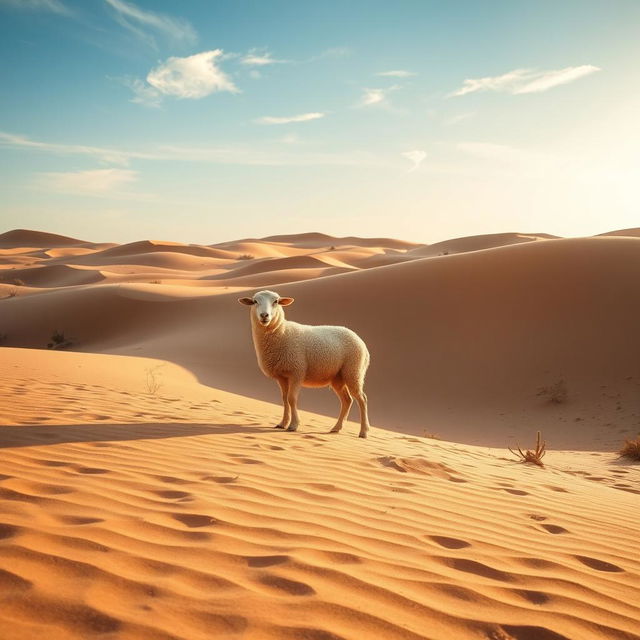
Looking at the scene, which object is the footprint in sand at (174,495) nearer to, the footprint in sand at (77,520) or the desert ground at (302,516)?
the desert ground at (302,516)

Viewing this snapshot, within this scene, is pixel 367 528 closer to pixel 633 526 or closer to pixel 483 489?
pixel 483 489

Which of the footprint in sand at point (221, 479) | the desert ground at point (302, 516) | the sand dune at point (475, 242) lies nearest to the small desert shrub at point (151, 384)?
the desert ground at point (302, 516)

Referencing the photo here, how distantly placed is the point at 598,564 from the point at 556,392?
10.4 meters

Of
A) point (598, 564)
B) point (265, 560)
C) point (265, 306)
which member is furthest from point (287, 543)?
point (265, 306)

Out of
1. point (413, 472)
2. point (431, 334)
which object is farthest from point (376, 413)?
point (413, 472)

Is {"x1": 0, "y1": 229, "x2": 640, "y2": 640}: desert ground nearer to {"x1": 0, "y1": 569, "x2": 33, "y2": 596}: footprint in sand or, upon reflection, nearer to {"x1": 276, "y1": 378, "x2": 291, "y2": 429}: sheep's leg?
{"x1": 0, "y1": 569, "x2": 33, "y2": 596}: footprint in sand

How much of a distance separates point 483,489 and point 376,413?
8968 millimetres

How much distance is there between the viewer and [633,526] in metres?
4.10

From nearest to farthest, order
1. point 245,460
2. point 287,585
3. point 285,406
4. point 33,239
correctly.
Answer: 1. point 287,585
2. point 245,460
3. point 285,406
4. point 33,239

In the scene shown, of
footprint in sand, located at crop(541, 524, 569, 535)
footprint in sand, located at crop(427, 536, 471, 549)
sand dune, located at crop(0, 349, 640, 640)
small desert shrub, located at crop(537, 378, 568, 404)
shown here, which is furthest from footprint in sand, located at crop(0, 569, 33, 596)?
small desert shrub, located at crop(537, 378, 568, 404)

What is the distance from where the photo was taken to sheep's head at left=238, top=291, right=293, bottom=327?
6.21 metres

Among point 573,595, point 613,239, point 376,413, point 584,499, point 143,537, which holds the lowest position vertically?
point 376,413

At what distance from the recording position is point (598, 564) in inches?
125

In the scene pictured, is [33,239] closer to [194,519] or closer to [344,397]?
[344,397]
